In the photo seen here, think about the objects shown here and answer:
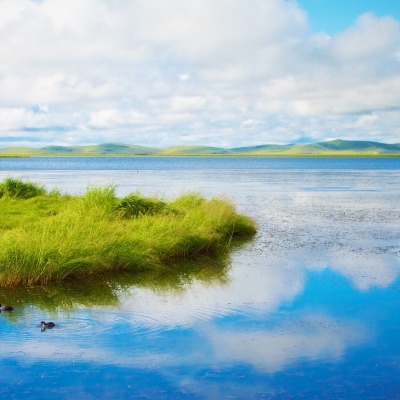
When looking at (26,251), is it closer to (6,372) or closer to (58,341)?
(58,341)

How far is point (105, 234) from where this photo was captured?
1861cm

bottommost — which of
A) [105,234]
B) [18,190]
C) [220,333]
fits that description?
[220,333]

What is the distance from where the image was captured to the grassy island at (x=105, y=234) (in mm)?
15977

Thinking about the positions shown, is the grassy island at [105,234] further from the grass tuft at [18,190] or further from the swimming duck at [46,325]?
the swimming duck at [46,325]

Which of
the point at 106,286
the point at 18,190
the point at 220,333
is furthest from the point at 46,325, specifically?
the point at 18,190

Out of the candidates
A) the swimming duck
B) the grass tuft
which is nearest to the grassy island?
the grass tuft

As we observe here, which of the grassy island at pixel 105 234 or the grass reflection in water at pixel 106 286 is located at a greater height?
the grassy island at pixel 105 234

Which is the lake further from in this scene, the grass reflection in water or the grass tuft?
the grass tuft

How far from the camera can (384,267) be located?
1883 cm

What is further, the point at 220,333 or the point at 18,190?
the point at 18,190

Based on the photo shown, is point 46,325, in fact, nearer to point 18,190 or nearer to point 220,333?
point 220,333

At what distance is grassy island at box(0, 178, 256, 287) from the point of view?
1598cm

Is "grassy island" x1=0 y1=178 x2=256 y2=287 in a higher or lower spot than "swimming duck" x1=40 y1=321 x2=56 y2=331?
higher

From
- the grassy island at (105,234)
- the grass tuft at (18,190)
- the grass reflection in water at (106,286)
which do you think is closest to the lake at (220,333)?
the grass reflection in water at (106,286)
